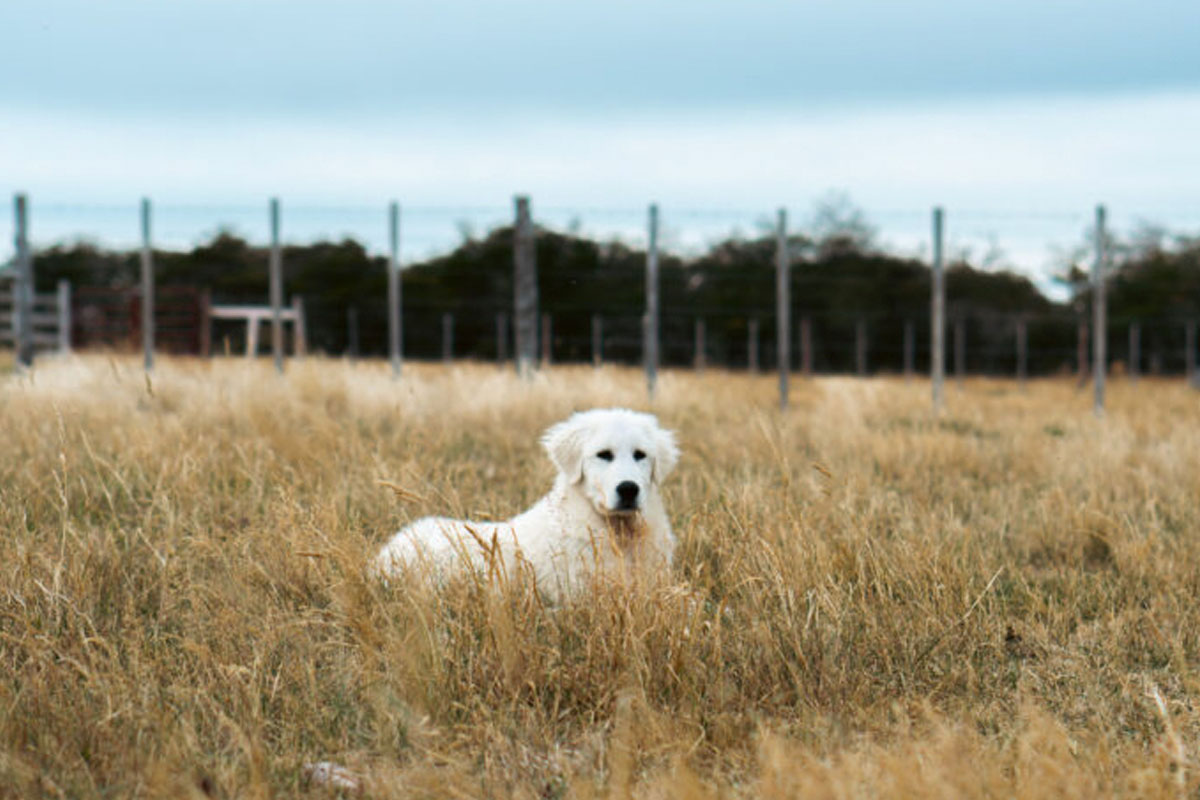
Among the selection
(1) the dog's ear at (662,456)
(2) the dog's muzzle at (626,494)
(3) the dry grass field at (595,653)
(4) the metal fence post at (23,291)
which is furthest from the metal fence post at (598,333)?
(2) the dog's muzzle at (626,494)

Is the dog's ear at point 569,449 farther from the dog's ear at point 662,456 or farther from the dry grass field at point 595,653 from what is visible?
the dry grass field at point 595,653

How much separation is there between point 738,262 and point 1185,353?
12.1 meters

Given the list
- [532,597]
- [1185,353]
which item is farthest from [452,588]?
[1185,353]

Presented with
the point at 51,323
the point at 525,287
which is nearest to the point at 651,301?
the point at 525,287

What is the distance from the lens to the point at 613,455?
4.12 metres

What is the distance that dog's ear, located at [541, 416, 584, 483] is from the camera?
4.21m

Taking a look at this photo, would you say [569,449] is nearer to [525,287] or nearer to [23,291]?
[525,287]

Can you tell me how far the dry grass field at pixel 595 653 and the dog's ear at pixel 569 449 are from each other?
487 millimetres

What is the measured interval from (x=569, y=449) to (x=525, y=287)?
7.61 meters

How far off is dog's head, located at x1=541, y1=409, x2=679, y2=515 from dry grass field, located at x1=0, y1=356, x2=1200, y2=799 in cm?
30

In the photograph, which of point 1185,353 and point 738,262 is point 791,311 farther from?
point 1185,353

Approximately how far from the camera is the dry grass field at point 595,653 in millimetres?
2531

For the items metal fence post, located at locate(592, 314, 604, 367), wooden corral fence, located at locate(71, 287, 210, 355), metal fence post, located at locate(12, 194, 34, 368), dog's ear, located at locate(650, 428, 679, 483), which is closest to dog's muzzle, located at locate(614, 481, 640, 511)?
dog's ear, located at locate(650, 428, 679, 483)

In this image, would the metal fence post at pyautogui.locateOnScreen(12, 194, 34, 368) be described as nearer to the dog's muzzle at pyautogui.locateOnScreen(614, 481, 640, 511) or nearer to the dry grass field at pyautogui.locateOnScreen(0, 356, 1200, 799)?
the dry grass field at pyautogui.locateOnScreen(0, 356, 1200, 799)
